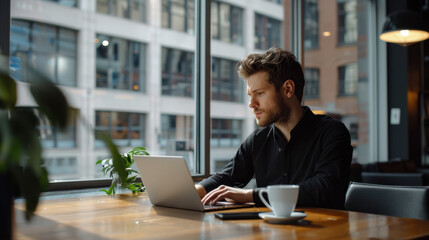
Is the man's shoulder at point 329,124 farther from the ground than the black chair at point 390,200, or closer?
farther from the ground

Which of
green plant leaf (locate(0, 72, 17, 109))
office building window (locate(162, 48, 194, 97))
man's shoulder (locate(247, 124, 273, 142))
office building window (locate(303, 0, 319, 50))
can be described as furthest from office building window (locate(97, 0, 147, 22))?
green plant leaf (locate(0, 72, 17, 109))

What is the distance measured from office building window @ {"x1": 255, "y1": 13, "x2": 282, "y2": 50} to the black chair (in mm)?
2838

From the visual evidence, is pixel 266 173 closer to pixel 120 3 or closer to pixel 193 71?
pixel 193 71

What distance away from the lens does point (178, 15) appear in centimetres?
380

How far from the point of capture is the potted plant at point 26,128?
2.24 feet

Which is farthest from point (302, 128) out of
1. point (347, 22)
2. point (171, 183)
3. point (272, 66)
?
point (347, 22)

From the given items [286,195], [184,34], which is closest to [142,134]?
[184,34]

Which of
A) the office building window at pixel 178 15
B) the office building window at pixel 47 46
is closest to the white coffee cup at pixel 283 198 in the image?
the office building window at pixel 47 46

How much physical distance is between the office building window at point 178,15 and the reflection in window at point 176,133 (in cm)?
72

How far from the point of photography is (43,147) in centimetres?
71

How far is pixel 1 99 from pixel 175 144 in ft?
9.63

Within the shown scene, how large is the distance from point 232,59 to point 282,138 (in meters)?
2.40

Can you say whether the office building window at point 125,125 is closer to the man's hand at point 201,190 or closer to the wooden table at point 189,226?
the man's hand at point 201,190

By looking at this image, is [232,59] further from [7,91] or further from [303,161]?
[7,91]
